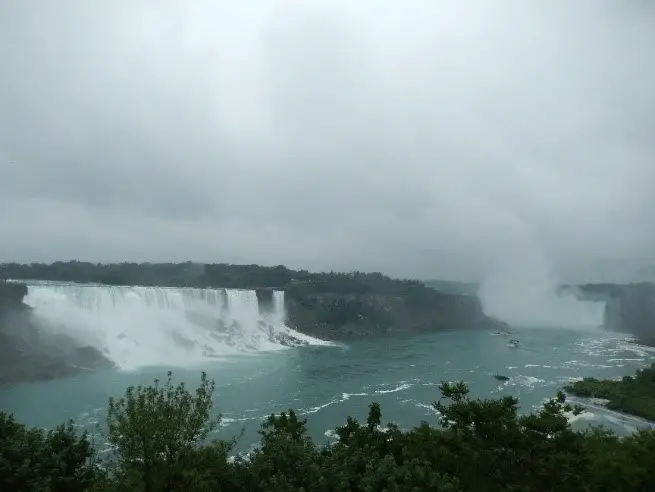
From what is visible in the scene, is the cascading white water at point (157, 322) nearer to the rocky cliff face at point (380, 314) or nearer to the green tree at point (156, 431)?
the rocky cliff face at point (380, 314)

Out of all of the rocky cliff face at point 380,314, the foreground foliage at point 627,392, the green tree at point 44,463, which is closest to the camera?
the green tree at point 44,463

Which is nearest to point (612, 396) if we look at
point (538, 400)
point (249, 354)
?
point (538, 400)

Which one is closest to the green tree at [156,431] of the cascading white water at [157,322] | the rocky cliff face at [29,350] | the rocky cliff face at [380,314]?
Result: the rocky cliff face at [29,350]

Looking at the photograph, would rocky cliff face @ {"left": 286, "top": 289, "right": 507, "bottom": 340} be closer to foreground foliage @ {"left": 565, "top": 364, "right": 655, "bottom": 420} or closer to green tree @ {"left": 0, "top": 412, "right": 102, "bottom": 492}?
foreground foliage @ {"left": 565, "top": 364, "right": 655, "bottom": 420}

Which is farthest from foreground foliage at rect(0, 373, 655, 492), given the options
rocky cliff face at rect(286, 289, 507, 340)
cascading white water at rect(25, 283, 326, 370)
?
rocky cliff face at rect(286, 289, 507, 340)

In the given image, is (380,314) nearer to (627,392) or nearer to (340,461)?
(627,392)

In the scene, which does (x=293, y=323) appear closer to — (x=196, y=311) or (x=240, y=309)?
(x=240, y=309)
